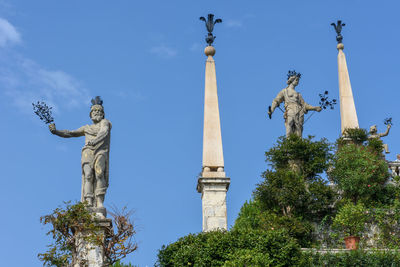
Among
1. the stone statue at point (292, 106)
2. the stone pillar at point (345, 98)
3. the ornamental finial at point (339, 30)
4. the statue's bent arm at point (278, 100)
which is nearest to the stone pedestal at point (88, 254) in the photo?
the stone statue at point (292, 106)

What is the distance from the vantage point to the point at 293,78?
24406mm

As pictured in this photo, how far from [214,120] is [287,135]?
3.08 metres

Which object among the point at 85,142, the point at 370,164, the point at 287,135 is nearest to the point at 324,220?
the point at 370,164

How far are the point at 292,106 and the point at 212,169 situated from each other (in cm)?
451

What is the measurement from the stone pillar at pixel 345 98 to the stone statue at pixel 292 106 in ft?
6.56

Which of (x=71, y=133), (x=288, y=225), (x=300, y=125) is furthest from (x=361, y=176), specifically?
(x=71, y=133)

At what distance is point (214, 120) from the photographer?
71.6ft

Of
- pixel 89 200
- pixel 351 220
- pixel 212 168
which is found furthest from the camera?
pixel 212 168

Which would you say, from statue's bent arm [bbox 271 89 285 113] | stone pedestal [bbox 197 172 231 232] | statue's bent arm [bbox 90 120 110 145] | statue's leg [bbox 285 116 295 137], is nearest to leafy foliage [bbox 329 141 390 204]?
statue's leg [bbox 285 116 295 137]

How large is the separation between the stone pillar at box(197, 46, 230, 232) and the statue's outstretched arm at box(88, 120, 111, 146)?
511 centimetres

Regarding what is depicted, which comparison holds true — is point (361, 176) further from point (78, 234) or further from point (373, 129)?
point (78, 234)

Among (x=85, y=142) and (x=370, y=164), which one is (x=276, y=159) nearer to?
(x=370, y=164)

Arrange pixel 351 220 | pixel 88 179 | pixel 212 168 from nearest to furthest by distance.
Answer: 1. pixel 88 179
2. pixel 351 220
3. pixel 212 168

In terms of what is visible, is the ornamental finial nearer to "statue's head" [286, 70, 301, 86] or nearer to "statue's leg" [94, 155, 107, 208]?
"statue's head" [286, 70, 301, 86]
